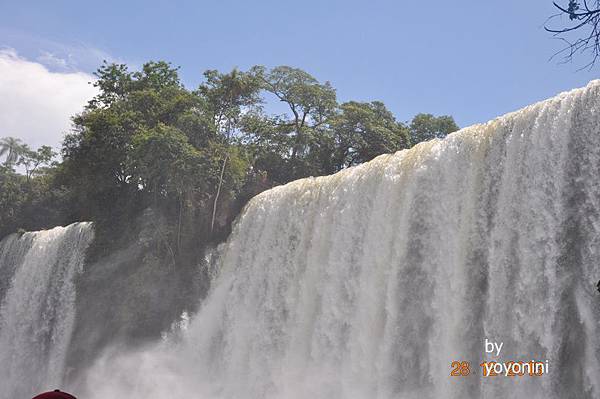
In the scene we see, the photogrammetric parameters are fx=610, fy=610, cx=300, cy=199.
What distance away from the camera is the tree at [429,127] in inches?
1158

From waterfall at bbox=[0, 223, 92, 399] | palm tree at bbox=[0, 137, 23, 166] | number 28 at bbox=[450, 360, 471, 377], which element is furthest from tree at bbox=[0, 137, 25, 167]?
number 28 at bbox=[450, 360, 471, 377]

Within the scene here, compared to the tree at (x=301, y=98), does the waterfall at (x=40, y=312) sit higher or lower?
lower

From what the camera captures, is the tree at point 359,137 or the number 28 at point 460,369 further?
the tree at point 359,137

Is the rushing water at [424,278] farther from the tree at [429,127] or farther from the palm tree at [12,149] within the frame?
the palm tree at [12,149]

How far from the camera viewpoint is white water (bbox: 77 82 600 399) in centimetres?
913

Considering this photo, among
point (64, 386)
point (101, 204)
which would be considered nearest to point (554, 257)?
point (64, 386)

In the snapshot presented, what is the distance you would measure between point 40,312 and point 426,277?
13.8 metres

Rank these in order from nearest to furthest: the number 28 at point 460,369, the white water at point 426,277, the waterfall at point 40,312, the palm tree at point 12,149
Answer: the white water at point 426,277 < the number 28 at point 460,369 < the waterfall at point 40,312 < the palm tree at point 12,149

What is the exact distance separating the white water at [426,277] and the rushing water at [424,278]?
0.08 feet

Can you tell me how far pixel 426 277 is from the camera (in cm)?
1109

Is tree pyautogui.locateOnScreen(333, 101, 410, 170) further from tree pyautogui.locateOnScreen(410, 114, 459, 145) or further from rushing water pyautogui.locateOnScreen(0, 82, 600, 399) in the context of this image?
rushing water pyautogui.locateOnScreen(0, 82, 600, 399)

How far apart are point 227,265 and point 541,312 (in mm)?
9465

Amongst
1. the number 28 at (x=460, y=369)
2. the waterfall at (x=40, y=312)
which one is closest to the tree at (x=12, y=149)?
Answer: the waterfall at (x=40, y=312)

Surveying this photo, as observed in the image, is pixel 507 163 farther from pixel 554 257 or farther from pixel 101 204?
pixel 101 204
